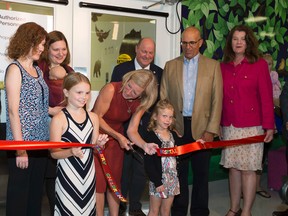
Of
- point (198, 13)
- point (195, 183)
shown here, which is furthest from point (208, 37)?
point (195, 183)

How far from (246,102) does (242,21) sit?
7.04 ft

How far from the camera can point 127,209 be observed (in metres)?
4.16

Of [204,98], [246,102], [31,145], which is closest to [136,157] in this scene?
[204,98]

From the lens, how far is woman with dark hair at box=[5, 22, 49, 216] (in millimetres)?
2738

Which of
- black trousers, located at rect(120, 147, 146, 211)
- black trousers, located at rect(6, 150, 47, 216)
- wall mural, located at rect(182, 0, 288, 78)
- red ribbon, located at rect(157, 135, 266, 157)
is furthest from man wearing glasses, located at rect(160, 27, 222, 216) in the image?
wall mural, located at rect(182, 0, 288, 78)

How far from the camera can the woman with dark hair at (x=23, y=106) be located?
2.74m

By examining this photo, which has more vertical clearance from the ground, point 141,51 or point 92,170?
point 141,51

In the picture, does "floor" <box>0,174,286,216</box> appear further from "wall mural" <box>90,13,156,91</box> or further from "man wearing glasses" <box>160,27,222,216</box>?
"wall mural" <box>90,13,156,91</box>

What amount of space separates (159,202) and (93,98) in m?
1.59

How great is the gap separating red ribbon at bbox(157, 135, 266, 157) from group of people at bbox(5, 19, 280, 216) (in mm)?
55

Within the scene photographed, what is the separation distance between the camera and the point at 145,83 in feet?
10.4

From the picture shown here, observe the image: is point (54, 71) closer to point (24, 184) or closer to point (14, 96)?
point (14, 96)

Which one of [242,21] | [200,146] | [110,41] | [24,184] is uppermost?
[242,21]

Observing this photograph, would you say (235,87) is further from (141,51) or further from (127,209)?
(127,209)
